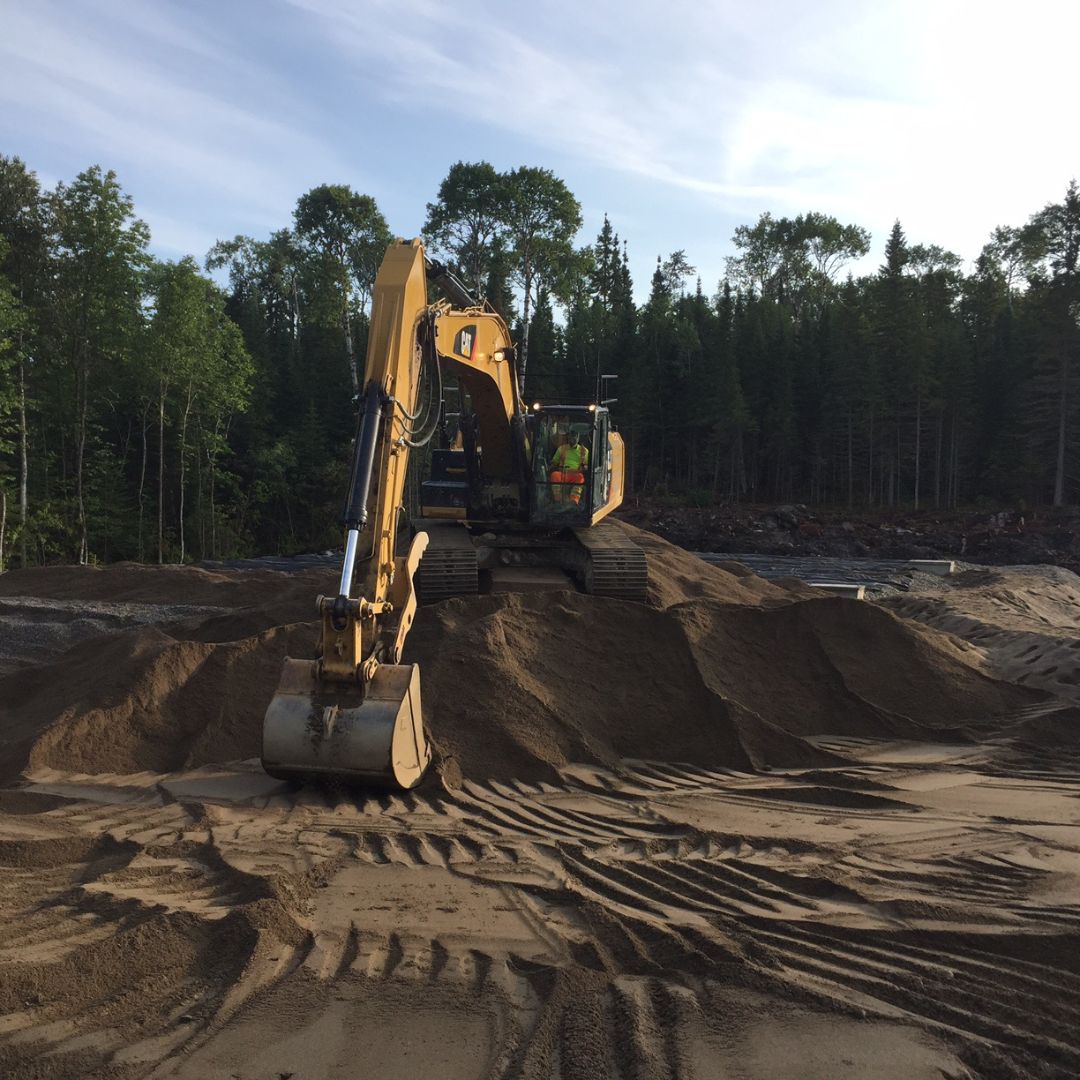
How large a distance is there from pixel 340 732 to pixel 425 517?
621 cm

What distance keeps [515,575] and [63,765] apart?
19.6ft

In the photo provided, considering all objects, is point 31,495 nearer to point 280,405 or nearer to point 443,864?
point 280,405

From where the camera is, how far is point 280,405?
4394cm

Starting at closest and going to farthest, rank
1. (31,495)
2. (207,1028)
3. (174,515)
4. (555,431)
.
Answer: (207,1028) < (555,431) < (31,495) < (174,515)

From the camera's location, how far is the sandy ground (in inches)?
123

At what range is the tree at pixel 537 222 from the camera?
1346 inches

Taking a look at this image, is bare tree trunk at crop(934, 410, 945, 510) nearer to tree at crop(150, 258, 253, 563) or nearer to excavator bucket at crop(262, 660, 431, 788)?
tree at crop(150, 258, 253, 563)

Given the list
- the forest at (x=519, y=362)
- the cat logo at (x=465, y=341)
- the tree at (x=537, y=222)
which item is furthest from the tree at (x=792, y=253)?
the cat logo at (x=465, y=341)

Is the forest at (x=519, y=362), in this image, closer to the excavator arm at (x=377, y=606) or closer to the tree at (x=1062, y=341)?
the tree at (x=1062, y=341)

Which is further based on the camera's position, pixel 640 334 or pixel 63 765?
pixel 640 334

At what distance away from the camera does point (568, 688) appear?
7945 mm

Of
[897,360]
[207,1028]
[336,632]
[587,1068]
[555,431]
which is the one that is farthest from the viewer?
[897,360]

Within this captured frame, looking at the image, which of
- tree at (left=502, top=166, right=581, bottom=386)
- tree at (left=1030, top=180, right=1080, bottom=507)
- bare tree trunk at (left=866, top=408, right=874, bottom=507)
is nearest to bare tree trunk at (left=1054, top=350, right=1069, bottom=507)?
tree at (left=1030, top=180, right=1080, bottom=507)

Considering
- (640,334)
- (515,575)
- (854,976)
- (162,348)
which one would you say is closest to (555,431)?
(515,575)
